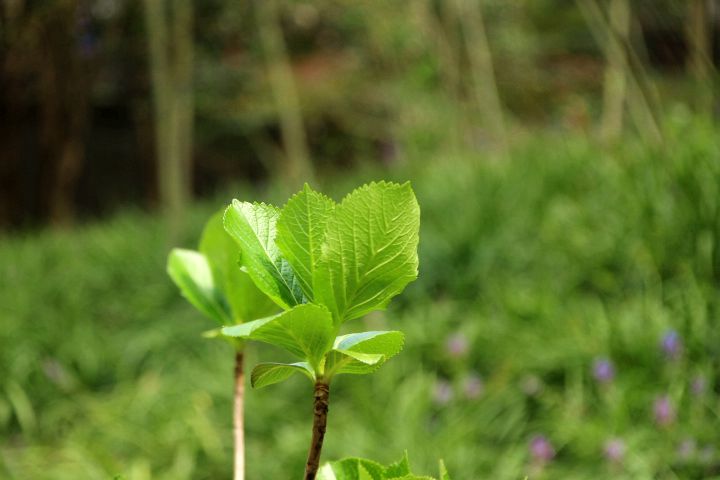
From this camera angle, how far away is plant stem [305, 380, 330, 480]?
260 mm

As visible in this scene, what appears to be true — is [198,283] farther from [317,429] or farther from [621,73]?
[621,73]

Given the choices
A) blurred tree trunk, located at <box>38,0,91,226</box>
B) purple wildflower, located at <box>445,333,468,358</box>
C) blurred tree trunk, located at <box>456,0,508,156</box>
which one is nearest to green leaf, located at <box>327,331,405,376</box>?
purple wildflower, located at <box>445,333,468,358</box>

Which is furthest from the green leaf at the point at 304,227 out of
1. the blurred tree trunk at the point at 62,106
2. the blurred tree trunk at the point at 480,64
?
the blurred tree trunk at the point at 62,106

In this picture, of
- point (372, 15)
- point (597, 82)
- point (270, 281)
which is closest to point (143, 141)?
point (372, 15)

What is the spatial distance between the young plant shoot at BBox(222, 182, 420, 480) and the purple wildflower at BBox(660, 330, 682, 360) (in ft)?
6.00

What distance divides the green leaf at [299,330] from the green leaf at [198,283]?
9 centimetres

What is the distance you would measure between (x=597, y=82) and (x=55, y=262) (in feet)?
21.6

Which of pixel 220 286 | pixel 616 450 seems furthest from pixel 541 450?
pixel 220 286

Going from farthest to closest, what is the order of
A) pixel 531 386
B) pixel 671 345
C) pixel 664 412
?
pixel 531 386 → pixel 671 345 → pixel 664 412

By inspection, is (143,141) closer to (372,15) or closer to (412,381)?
(372,15)

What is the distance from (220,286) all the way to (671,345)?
Answer: 179 cm

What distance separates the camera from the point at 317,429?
0.27 metres

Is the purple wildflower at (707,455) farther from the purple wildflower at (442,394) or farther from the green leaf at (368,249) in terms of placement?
the green leaf at (368,249)

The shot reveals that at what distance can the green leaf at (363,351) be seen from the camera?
0.28 m
